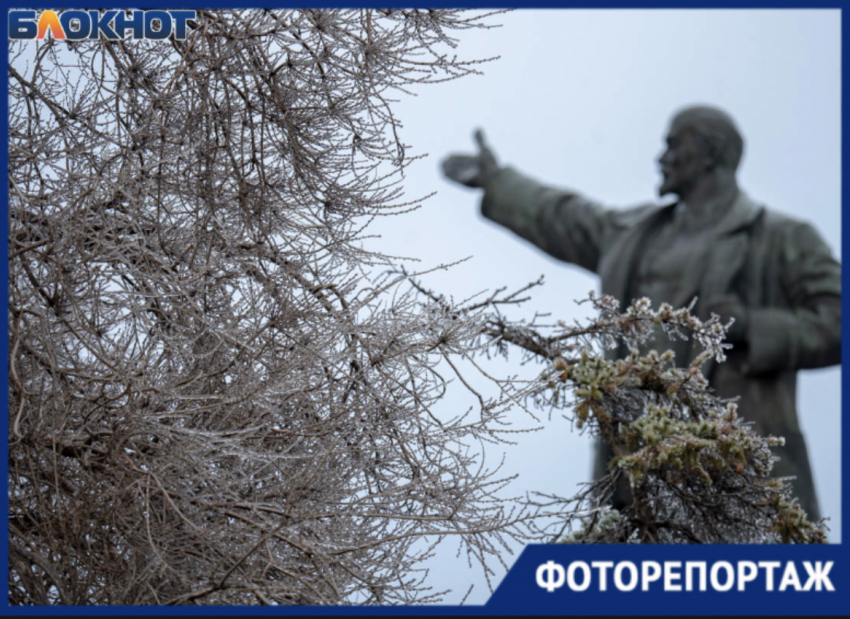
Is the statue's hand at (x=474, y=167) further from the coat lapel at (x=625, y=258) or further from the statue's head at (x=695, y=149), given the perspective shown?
the statue's head at (x=695, y=149)

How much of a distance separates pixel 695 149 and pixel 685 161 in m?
0.12

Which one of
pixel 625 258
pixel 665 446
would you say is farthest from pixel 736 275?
pixel 665 446

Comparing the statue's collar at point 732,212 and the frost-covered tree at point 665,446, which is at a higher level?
the statue's collar at point 732,212

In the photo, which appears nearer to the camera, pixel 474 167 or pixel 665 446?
pixel 665 446

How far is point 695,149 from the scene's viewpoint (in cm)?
796

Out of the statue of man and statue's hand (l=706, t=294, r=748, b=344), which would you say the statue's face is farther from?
statue's hand (l=706, t=294, r=748, b=344)

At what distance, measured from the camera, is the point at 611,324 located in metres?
4.64

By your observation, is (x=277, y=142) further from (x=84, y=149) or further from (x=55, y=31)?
(x=55, y=31)

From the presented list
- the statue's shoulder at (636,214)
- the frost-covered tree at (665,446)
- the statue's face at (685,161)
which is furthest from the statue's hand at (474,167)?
the frost-covered tree at (665,446)

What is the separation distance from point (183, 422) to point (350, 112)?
1539 mm

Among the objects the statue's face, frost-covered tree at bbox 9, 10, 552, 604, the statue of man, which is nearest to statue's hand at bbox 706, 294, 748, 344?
the statue of man

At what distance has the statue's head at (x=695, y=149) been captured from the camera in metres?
7.96

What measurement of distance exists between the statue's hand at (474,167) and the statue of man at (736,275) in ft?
6.10

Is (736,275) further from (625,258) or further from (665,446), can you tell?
(665,446)
